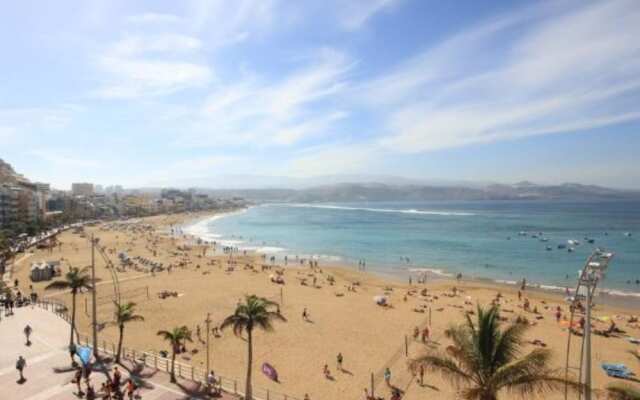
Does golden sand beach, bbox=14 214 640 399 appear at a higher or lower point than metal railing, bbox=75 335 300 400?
lower

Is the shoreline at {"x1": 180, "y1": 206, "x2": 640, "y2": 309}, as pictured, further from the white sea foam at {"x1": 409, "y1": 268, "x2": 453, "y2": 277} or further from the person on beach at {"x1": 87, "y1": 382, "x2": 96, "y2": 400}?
the person on beach at {"x1": 87, "y1": 382, "x2": 96, "y2": 400}

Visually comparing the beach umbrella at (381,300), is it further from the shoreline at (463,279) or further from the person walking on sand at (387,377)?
the person walking on sand at (387,377)

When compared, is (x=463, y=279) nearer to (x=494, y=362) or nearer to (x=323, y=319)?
(x=323, y=319)

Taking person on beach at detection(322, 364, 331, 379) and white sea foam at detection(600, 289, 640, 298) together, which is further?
white sea foam at detection(600, 289, 640, 298)

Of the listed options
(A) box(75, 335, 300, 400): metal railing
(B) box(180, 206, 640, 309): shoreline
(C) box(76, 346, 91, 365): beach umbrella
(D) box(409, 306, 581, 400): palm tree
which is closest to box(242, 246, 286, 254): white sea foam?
(B) box(180, 206, 640, 309): shoreline

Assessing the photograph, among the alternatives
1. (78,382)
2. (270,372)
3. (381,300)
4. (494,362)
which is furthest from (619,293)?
(78,382)

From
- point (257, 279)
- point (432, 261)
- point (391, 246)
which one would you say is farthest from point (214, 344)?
point (391, 246)
